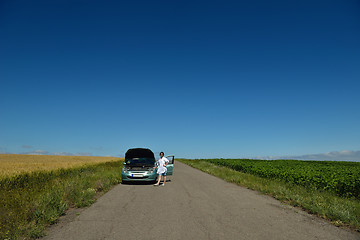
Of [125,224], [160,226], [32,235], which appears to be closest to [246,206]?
[160,226]

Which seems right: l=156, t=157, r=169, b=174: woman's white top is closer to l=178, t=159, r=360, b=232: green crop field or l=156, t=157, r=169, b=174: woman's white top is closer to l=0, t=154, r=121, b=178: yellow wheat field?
l=178, t=159, r=360, b=232: green crop field

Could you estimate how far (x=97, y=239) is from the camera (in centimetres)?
441

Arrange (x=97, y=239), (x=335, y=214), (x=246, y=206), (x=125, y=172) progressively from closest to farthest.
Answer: (x=97, y=239) < (x=335, y=214) < (x=246, y=206) < (x=125, y=172)

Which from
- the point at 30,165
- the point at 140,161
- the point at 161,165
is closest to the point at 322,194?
the point at 161,165

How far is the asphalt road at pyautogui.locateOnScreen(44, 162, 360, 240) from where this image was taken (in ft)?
15.4

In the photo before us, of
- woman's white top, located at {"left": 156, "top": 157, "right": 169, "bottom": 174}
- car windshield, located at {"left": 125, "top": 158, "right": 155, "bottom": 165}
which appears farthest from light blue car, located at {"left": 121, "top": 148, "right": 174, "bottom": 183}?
woman's white top, located at {"left": 156, "top": 157, "right": 169, "bottom": 174}

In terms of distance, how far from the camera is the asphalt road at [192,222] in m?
4.69

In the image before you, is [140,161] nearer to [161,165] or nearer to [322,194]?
[161,165]

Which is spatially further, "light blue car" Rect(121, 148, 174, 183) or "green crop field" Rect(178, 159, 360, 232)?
"light blue car" Rect(121, 148, 174, 183)

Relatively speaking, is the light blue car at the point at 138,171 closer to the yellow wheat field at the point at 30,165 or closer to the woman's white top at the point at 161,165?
the woman's white top at the point at 161,165

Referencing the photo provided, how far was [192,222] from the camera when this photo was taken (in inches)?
217

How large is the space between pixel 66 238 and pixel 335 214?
6.79 metres

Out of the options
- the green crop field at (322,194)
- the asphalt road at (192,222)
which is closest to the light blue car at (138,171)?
the asphalt road at (192,222)

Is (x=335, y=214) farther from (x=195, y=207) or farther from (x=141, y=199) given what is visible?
(x=141, y=199)
